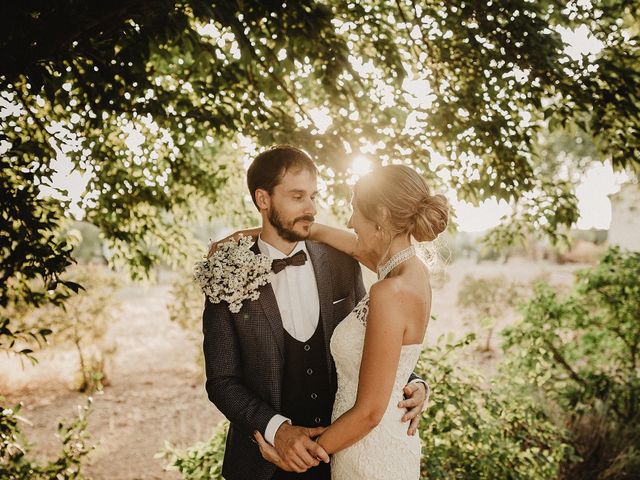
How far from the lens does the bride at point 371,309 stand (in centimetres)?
213

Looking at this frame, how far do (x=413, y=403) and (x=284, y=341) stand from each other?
30.6 inches

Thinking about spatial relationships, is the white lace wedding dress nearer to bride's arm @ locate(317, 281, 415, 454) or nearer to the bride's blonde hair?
bride's arm @ locate(317, 281, 415, 454)

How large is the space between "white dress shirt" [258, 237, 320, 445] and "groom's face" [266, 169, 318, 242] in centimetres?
14

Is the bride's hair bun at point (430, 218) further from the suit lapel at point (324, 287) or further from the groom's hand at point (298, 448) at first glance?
the groom's hand at point (298, 448)

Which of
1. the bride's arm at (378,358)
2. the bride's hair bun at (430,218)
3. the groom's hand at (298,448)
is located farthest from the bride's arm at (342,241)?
the groom's hand at (298,448)

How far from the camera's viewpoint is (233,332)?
244 cm

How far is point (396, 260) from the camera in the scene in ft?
7.70

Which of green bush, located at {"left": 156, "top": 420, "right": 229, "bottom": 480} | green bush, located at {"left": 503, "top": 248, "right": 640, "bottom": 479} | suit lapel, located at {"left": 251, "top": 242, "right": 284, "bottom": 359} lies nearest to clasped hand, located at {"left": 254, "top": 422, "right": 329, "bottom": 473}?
suit lapel, located at {"left": 251, "top": 242, "right": 284, "bottom": 359}

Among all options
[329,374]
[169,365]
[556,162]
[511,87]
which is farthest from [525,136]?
[556,162]

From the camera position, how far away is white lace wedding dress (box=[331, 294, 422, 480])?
92.4 inches

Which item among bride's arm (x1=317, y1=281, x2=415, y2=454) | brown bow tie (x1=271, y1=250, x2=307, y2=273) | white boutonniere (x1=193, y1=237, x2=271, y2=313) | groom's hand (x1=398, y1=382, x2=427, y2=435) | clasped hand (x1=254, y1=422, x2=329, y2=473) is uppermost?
brown bow tie (x1=271, y1=250, x2=307, y2=273)

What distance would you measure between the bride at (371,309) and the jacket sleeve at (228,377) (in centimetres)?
12

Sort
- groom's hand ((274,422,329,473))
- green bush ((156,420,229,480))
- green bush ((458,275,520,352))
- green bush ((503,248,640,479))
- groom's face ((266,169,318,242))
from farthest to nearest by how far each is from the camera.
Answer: green bush ((458,275,520,352)) < green bush ((503,248,640,479)) < green bush ((156,420,229,480)) < groom's face ((266,169,318,242)) < groom's hand ((274,422,329,473))

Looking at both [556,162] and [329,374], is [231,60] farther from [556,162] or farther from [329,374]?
[556,162]
